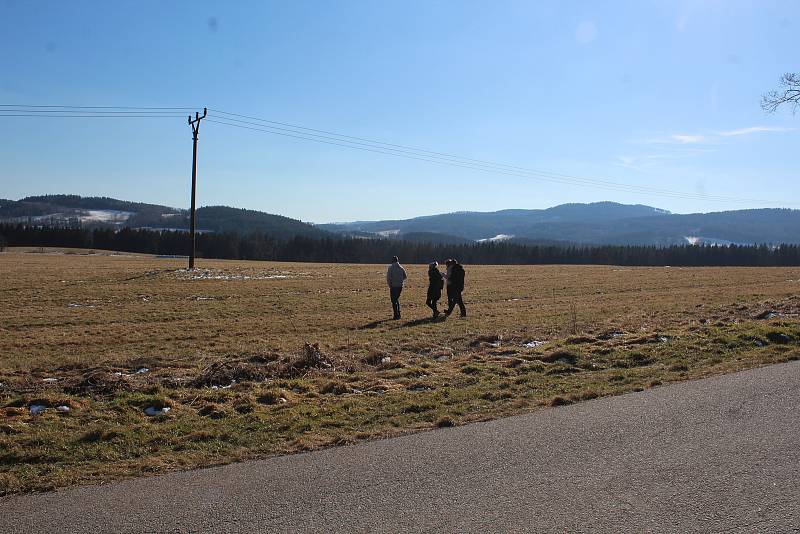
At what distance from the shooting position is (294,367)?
11594mm

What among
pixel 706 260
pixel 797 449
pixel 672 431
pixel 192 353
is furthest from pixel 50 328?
pixel 706 260

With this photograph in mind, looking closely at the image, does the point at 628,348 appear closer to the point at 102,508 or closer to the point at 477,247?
the point at 102,508

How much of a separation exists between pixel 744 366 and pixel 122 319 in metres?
18.4

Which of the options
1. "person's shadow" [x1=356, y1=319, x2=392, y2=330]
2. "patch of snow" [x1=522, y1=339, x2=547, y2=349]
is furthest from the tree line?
"patch of snow" [x1=522, y1=339, x2=547, y2=349]

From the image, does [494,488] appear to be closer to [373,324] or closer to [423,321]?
[373,324]

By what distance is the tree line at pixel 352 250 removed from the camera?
120000 millimetres

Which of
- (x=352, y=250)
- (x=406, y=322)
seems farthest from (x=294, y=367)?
(x=352, y=250)

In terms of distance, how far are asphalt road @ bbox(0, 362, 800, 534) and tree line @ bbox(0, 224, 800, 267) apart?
112m

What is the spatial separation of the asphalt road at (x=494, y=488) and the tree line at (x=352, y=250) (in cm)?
11184

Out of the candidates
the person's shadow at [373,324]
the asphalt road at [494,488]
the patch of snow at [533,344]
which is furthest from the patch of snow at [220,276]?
the asphalt road at [494,488]

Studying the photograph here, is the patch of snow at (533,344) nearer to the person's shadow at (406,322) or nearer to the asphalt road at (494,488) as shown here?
the person's shadow at (406,322)

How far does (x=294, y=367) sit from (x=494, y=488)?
6578 millimetres

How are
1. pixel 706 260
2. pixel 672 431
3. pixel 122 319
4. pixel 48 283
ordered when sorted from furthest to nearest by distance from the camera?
pixel 706 260 < pixel 48 283 < pixel 122 319 < pixel 672 431

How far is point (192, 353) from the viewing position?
46.9ft
